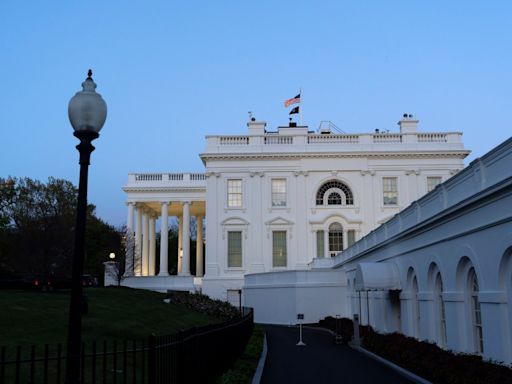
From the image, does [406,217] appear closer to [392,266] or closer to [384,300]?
[392,266]

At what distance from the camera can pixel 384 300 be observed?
1087 inches

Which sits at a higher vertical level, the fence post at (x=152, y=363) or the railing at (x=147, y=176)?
the railing at (x=147, y=176)

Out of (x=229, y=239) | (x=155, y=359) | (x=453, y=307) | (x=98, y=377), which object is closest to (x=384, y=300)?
(x=453, y=307)

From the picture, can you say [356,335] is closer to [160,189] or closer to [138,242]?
[160,189]

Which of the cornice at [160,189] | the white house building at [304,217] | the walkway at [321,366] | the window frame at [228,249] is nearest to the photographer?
the walkway at [321,366]

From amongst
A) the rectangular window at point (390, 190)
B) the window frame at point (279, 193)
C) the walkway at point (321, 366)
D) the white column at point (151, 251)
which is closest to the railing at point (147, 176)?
the white column at point (151, 251)

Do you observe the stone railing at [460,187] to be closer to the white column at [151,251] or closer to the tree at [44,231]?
the tree at [44,231]

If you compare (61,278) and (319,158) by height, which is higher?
(319,158)

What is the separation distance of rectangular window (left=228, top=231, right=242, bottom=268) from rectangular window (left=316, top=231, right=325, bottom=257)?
6.87 metres

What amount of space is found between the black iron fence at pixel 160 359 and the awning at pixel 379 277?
289 inches

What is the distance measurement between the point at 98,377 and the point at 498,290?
Answer: 31.6 ft

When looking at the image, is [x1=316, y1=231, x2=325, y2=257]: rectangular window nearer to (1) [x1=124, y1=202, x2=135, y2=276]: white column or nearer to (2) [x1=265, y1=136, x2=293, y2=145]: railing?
(2) [x1=265, y1=136, x2=293, y2=145]: railing

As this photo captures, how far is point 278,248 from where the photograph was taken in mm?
56406

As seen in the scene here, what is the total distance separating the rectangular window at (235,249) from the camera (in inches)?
2221
